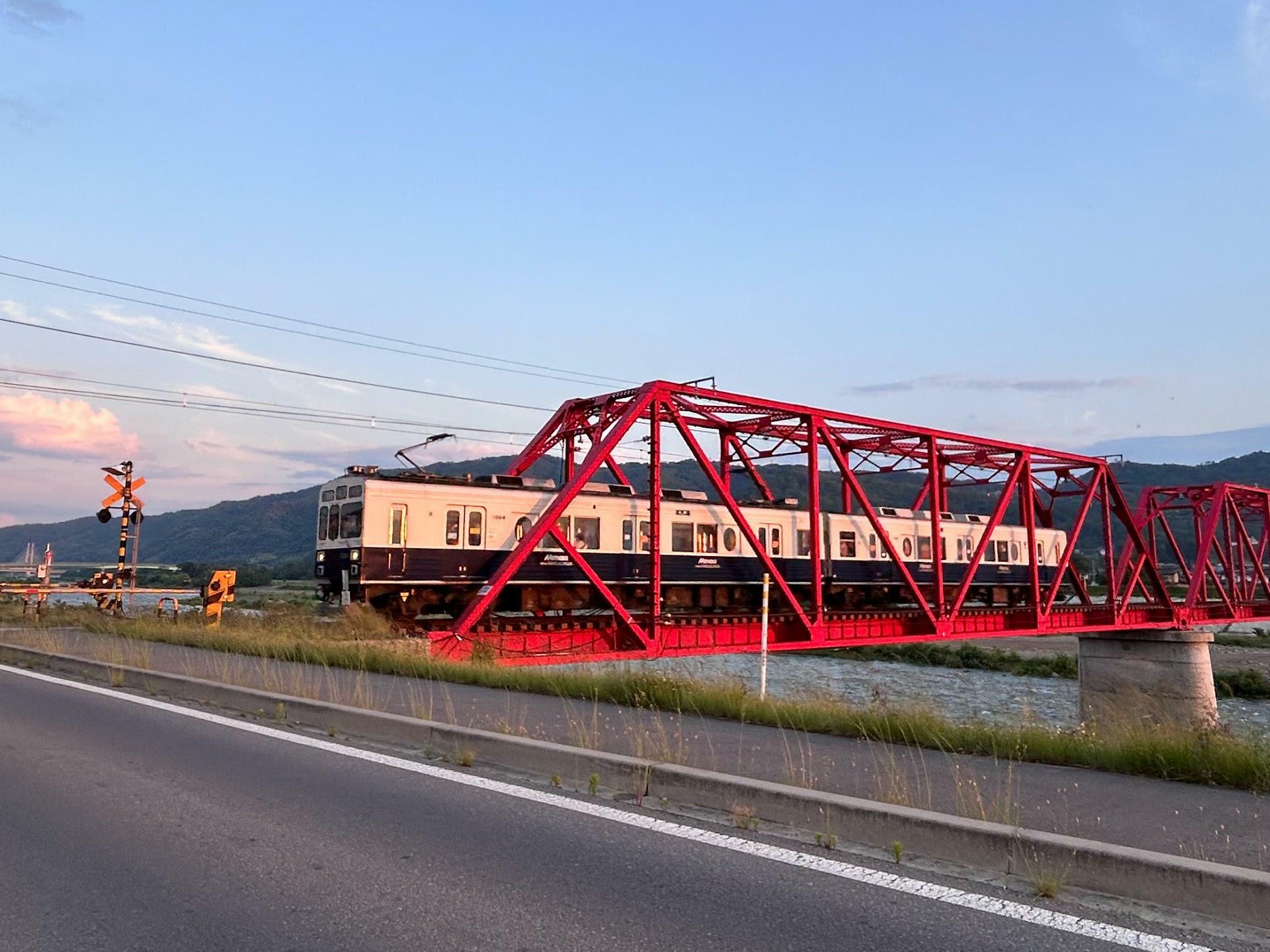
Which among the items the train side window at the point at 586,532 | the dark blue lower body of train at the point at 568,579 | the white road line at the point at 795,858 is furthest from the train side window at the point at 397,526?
the white road line at the point at 795,858

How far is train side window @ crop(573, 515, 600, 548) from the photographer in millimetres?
24656

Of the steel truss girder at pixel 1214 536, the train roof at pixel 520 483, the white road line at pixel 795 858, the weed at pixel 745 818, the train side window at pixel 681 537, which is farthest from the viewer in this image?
the steel truss girder at pixel 1214 536

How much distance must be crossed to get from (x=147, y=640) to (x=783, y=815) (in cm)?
1405

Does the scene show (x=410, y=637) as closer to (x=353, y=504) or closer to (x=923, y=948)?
(x=353, y=504)

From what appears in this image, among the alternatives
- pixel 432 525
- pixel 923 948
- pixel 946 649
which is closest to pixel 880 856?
pixel 923 948

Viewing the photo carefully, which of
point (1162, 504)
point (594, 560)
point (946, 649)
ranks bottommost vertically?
point (946, 649)

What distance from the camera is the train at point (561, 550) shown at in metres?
22.1

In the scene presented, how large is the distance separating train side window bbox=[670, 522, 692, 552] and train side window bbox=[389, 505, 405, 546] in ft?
26.1

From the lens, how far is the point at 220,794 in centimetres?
624

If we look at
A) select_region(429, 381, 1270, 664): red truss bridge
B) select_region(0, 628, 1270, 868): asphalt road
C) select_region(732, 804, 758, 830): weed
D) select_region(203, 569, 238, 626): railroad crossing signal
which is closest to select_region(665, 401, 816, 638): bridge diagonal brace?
select_region(429, 381, 1270, 664): red truss bridge

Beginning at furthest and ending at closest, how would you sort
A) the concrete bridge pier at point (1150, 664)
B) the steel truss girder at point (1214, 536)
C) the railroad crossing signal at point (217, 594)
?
the steel truss girder at point (1214, 536)
the concrete bridge pier at point (1150, 664)
the railroad crossing signal at point (217, 594)

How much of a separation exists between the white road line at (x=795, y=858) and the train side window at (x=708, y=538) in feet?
63.9

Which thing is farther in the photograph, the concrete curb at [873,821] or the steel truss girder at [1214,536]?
the steel truss girder at [1214,536]

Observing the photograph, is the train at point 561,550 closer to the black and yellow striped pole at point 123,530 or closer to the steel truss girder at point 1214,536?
the black and yellow striped pole at point 123,530
